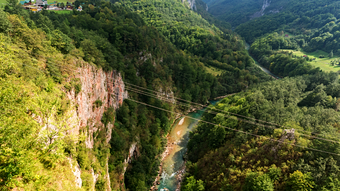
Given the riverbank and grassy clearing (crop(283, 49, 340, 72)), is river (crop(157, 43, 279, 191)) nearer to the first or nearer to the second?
the riverbank

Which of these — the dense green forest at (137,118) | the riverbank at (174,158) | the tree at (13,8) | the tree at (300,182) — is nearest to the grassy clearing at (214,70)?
the dense green forest at (137,118)

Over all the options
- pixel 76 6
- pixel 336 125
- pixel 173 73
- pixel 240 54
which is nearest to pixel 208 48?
pixel 240 54

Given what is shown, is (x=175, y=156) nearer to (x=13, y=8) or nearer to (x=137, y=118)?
(x=137, y=118)

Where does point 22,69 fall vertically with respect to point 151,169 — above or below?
above

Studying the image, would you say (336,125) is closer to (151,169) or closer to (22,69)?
(151,169)

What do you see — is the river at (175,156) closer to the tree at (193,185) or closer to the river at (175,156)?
the river at (175,156)

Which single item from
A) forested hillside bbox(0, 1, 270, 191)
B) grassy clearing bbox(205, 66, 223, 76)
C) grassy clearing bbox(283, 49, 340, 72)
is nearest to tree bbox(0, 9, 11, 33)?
forested hillside bbox(0, 1, 270, 191)
